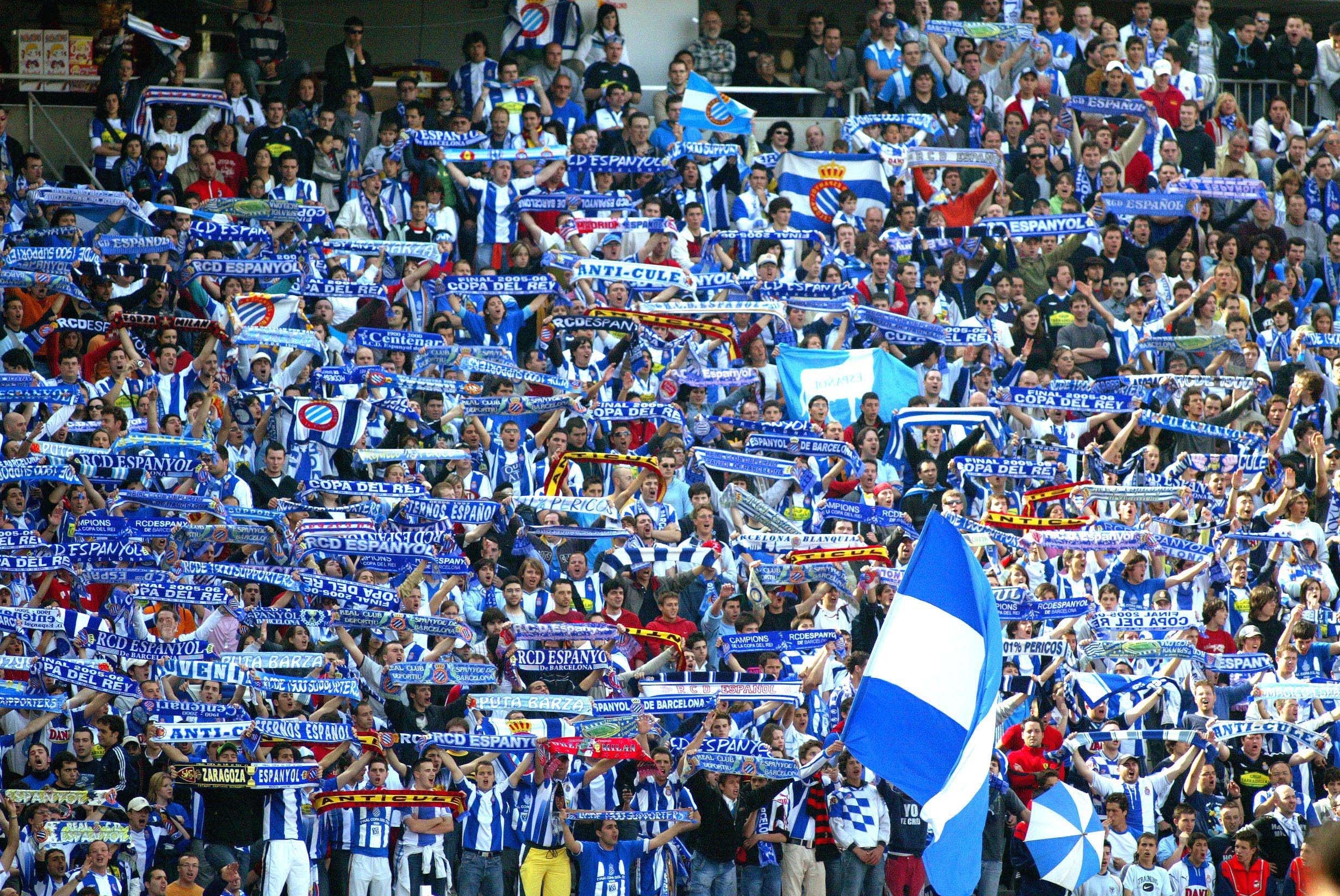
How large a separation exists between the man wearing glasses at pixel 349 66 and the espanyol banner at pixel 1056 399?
22.6 ft

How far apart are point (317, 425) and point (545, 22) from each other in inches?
254

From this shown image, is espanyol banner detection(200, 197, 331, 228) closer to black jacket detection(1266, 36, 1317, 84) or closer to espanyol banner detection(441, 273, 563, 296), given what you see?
espanyol banner detection(441, 273, 563, 296)

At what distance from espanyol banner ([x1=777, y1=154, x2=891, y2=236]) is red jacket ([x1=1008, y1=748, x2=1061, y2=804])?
6.77 m

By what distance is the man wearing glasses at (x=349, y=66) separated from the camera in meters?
19.8

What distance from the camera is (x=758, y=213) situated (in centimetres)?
1977

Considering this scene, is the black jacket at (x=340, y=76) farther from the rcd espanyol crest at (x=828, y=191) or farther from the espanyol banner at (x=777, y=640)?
the espanyol banner at (x=777, y=640)

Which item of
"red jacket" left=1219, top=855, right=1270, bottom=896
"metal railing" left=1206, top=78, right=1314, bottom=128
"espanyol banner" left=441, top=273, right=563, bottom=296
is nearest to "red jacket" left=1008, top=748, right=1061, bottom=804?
"red jacket" left=1219, top=855, right=1270, bottom=896

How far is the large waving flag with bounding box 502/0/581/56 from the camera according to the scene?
826 inches

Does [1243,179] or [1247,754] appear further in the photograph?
[1243,179]

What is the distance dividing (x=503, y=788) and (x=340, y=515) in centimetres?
241

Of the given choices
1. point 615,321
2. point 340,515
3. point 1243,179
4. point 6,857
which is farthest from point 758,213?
point 6,857

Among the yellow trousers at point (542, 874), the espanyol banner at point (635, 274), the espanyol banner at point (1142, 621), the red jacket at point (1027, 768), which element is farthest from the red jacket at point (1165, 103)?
the yellow trousers at point (542, 874)

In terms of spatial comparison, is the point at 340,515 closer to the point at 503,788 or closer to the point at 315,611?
the point at 315,611

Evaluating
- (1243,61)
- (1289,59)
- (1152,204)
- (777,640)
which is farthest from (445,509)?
(1289,59)
